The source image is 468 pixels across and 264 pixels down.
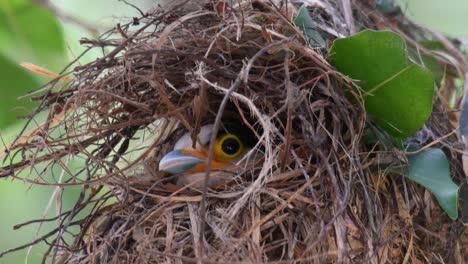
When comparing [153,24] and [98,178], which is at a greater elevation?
[153,24]

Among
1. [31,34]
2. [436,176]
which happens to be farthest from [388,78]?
[31,34]

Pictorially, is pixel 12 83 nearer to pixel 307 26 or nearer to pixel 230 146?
pixel 230 146

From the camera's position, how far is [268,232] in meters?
1.24

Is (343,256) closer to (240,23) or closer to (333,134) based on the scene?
(333,134)

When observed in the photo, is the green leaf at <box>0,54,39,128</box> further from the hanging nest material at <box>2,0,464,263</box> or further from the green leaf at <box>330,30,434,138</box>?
the green leaf at <box>330,30,434,138</box>

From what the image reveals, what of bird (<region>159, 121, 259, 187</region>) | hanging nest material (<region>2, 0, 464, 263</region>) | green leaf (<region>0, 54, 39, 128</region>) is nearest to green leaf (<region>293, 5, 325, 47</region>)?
hanging nest material (<region>2, 0, 464, 263</region>)

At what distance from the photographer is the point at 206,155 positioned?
1580 millimetres

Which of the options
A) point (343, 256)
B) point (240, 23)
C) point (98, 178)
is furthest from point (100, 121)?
point (343, 256)

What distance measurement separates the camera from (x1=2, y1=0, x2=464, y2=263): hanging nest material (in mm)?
1223

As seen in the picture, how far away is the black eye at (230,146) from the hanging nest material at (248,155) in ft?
0.32

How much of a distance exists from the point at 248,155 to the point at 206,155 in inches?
10.7

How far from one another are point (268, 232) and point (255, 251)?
0.30 feet

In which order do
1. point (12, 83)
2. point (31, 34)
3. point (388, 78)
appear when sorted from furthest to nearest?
point (31, 34) → point (12, 83) → point (388, 78)

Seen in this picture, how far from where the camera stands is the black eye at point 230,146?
1.61 metres
